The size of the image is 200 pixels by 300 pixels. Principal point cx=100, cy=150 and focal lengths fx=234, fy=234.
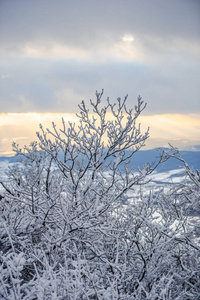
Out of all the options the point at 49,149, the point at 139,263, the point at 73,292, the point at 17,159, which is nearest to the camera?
the point at 73,292

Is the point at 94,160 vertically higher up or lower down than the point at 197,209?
higher up

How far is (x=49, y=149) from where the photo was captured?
5594mm

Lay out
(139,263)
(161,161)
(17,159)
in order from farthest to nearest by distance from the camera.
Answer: (17,159) < (139,263) < (161,161)

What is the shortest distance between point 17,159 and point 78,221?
1265 cm

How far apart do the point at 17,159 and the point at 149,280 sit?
12.4 meters

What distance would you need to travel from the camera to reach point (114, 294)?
2801mm

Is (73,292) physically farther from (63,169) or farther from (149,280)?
(149,280)

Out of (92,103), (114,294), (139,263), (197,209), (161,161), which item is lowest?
(139,263)

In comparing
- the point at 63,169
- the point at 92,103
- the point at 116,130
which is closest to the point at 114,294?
the point at 63,169

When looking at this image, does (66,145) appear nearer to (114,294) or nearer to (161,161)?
(161,161)

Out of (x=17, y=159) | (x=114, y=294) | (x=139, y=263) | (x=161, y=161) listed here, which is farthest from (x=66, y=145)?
(x=17, y=159)

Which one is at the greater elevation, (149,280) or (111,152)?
(111,152)

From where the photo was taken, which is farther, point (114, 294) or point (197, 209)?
point (197, 209)

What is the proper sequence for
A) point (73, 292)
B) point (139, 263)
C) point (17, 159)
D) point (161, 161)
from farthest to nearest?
point (17, 159), point (139, 263), point (161, 161), point (73, 292)
